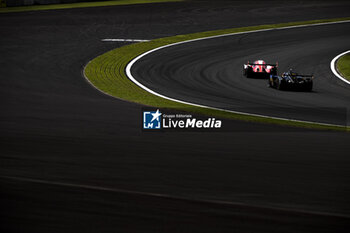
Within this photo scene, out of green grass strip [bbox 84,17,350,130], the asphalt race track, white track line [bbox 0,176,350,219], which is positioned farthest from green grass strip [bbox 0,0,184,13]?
white track line [bbox 0,176,350,219]

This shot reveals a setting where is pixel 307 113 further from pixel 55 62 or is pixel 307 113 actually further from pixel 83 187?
pixel 55 62

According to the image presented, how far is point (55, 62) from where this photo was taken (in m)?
27.5

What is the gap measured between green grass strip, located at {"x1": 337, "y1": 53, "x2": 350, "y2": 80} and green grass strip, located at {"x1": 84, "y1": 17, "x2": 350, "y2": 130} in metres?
10.2

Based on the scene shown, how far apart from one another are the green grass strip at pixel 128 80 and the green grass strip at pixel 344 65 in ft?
33.4

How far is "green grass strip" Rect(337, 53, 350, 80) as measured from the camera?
25405 millimetres

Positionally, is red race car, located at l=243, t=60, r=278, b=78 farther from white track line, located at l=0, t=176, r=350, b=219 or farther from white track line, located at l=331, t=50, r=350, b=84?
white track line, located at l=0, t=176, r=350, b=219

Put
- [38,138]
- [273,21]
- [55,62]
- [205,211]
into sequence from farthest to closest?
[273,21]
[55,62]
[38,138]
[205,211]

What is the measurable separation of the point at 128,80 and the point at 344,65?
11670 mm

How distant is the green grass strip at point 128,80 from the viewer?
15664 mm

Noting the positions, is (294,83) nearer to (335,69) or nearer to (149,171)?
(335,69)

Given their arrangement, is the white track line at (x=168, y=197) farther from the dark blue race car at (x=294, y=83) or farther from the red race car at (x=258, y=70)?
the red race car at (x=258, y=70)

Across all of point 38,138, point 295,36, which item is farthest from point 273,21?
point 38,138

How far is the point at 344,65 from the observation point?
2725 centimetres

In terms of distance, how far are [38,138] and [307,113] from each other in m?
9.72
